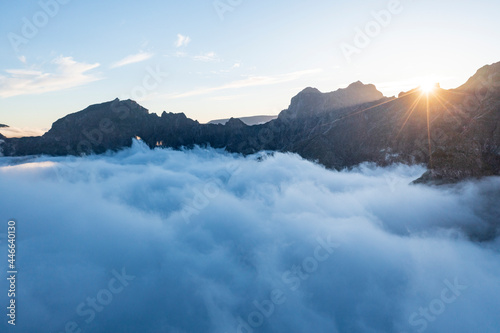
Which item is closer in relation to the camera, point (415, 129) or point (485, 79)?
point (485, 79)

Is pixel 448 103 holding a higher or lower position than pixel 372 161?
higher

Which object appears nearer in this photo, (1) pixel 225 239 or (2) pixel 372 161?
(1) pixel 225 239

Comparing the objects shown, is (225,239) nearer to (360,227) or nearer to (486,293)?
(360,227)

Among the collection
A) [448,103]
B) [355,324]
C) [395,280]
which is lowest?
[355,324]

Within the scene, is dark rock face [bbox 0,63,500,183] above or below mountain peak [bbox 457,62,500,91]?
below

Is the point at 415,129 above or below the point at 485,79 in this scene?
below

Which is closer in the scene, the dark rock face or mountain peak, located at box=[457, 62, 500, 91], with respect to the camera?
the dark rock face

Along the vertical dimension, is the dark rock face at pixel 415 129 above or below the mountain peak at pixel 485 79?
below

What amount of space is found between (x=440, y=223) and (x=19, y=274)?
98108 millimetres

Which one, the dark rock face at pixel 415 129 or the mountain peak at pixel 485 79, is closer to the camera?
the dark rock face at pixel 415 129

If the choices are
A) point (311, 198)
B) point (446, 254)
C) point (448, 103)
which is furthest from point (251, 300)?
point (448, 103)

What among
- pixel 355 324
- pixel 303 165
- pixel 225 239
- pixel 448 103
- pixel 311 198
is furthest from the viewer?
pixel 303 165

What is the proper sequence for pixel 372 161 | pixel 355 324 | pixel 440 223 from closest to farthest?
pixel 355 324 < pixel 440 223 < pixel 372 161

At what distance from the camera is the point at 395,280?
2114 inches
